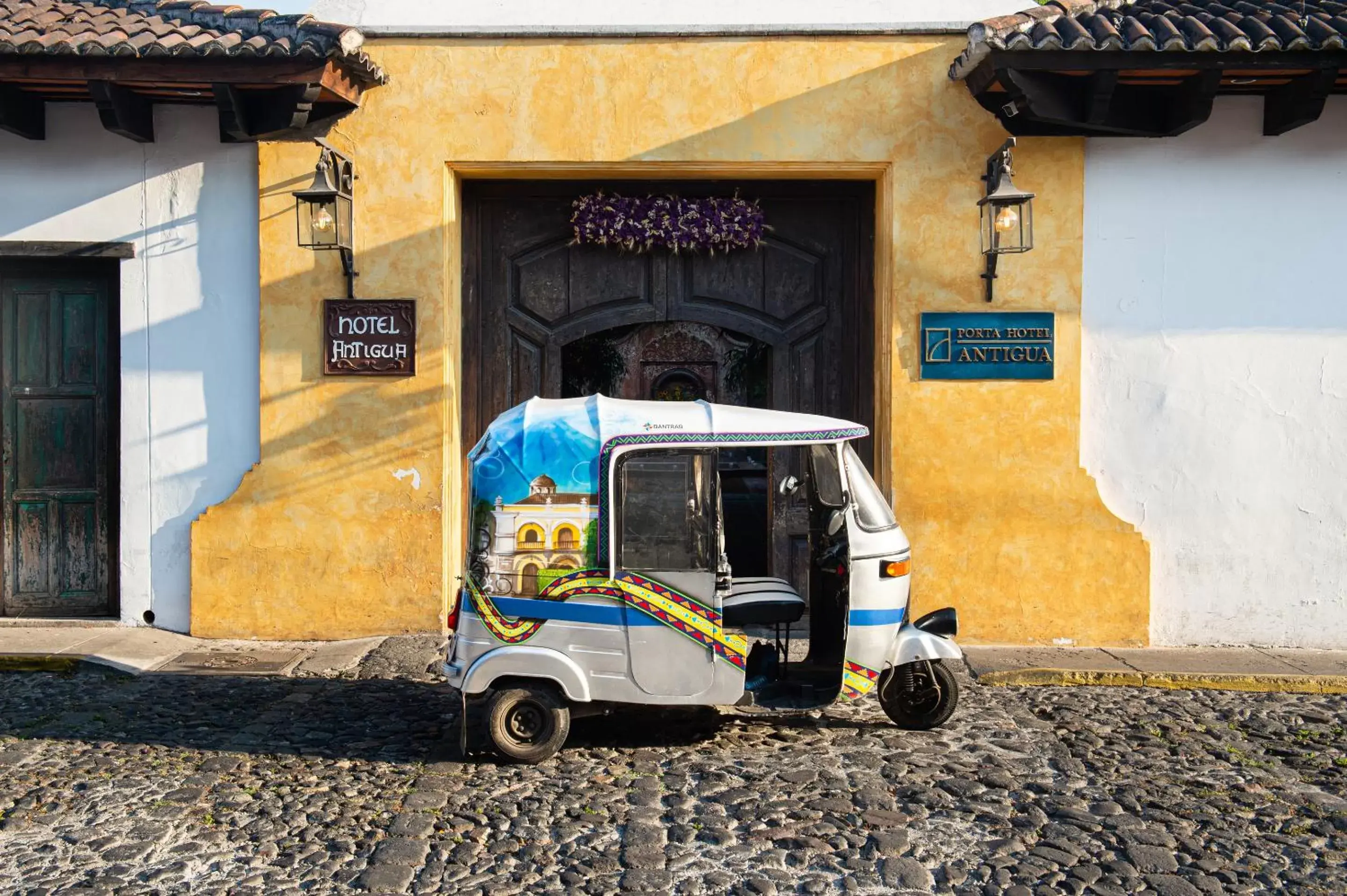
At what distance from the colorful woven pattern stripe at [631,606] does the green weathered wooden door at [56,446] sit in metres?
4.60

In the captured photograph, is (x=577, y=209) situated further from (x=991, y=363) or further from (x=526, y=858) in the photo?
(x=526, y=858)

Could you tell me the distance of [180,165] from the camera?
8.74 meters

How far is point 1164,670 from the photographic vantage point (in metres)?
7.74

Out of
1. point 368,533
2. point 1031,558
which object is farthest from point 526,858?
point 1031,558

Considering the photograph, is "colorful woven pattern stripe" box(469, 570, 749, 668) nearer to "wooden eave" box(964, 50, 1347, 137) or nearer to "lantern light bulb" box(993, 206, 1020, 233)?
"lantern light bulb" box(993, 206, 1020, 233)

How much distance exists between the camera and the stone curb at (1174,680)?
7617 millimetres

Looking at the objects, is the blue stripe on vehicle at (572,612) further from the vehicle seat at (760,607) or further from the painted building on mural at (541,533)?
the vehicle seat at (760,607)

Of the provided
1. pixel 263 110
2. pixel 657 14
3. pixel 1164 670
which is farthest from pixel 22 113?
pixel 1164 670

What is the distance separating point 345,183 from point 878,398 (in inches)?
159

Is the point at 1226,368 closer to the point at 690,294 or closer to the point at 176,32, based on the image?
the point at 690,294

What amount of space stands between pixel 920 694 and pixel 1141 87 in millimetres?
4573

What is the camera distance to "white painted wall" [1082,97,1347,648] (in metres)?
8.61

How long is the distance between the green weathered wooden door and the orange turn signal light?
5941 millimetres

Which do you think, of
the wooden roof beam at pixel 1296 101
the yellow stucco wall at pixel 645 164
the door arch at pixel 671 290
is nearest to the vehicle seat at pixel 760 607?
the yellow stucco wall at pixel 645 164
